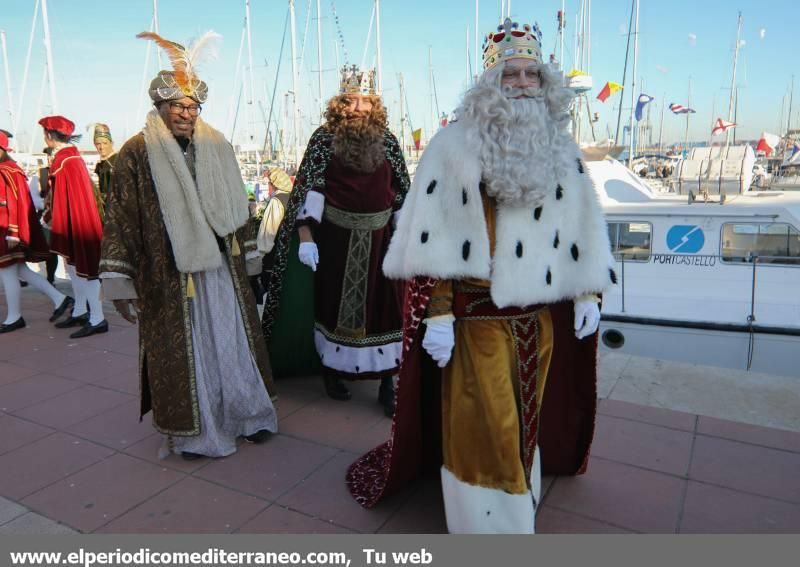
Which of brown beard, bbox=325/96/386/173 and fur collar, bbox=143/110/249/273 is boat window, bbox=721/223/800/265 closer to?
brown beard, bbox=325/96/386/173

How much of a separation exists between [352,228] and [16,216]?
13.1 feet

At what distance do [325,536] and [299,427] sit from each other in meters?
1.16

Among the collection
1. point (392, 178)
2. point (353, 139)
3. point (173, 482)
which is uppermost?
point (353, 139)

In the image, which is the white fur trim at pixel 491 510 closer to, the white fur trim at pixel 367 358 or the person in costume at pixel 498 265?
the person in costume at pixel 498 265

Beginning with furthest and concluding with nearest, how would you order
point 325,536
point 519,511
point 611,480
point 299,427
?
point 299,427
point 611,480
point 325,536
point 519,511

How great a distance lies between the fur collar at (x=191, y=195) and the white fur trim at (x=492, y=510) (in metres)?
1.71

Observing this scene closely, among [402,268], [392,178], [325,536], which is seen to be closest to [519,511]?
[325,536]

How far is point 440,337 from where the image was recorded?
2.20 m

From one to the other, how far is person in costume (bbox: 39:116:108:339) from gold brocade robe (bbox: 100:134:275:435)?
292cm

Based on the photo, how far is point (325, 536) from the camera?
8.15 ft

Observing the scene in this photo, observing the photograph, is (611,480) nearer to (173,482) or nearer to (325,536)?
(325,536)

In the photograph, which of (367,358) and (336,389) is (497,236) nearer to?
(367,358)

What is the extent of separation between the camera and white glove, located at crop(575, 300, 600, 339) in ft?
7.82

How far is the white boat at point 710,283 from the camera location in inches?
283
